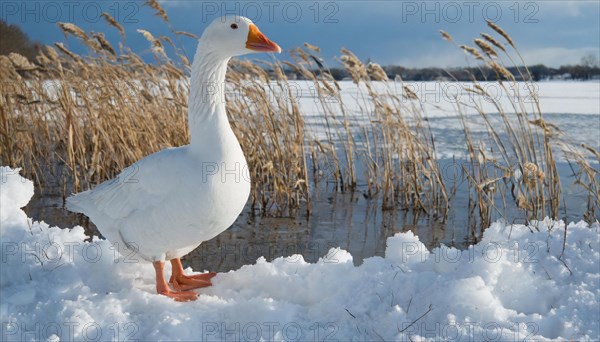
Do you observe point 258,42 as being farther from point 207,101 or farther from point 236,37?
point 207,101

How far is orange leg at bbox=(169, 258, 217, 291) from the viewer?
3.37 meters

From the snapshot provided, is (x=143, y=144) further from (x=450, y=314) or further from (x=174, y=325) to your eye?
(x=450, y=314)

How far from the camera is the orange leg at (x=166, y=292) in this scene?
10.2 feet

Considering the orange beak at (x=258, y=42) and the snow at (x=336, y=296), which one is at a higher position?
the orange beak at (x=258, y=42)

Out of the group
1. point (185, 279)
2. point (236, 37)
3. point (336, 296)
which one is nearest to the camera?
point (336, 296)

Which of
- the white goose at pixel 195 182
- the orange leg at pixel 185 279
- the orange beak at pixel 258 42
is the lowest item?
the orange leg at pixel 185 279


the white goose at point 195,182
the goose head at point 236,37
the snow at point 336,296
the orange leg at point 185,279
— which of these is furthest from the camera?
the orange leg at point 185,279

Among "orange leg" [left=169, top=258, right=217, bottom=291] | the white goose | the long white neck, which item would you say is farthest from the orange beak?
"orange leg" [left=169, top=258, right=217, bottom=291]

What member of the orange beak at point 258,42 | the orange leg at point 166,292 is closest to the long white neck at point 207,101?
the orange beak at point 258,42

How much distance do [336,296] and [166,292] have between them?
98 cm

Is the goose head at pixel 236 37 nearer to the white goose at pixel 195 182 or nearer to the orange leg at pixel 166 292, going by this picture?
the white goose at pixel 195 182

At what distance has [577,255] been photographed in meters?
3.07

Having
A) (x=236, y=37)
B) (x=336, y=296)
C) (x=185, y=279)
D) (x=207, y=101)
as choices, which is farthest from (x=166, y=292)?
(x=236, y=37)

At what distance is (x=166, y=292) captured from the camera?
3.16 metres
